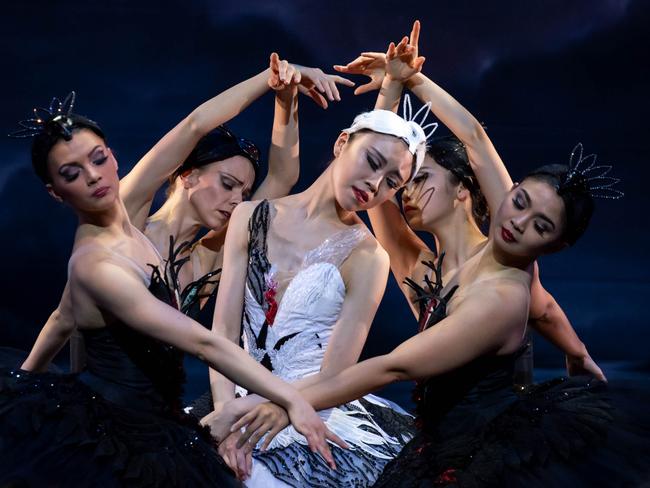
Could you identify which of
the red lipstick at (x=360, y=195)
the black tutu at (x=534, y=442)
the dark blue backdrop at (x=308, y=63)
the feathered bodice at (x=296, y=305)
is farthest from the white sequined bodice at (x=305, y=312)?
the dark blue backdrop at (x=308, y=63)

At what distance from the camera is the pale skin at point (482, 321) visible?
2.44 meters

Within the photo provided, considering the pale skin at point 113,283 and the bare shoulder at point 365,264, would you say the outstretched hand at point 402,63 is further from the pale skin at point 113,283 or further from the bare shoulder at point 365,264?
the pale skin at point 113,283

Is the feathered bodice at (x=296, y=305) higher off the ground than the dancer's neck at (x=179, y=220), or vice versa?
the dancer's neck at (x=179, y=220)

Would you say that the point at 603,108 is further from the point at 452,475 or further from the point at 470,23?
the point at 452,475

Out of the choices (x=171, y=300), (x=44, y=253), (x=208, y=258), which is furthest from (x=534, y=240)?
(x=44, y=253)

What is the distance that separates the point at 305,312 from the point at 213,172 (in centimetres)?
74

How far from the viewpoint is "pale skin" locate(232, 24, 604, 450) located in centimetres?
244

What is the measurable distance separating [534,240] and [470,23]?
179cm

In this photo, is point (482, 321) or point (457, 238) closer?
point (482, 321)

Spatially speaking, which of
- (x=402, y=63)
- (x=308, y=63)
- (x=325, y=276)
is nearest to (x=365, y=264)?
(x=325, y=276)

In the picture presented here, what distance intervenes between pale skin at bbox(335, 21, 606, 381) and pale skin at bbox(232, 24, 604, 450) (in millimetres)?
472

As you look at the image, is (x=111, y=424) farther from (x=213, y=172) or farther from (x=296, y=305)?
(x=213, y=172)

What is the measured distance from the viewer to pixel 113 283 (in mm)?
2424

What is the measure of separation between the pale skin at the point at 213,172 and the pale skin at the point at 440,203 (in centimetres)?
19
